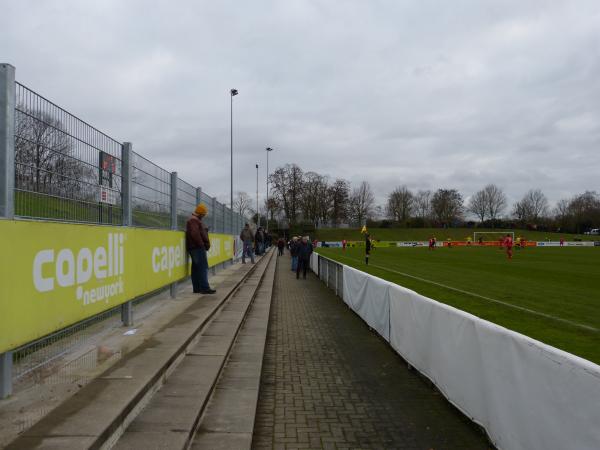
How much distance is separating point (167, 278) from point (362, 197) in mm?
100186

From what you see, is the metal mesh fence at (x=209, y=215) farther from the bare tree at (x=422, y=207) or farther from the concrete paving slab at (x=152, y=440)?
the bare tree at (x=422, y=207)

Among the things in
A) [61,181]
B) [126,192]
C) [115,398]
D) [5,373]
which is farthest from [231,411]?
[126,192]

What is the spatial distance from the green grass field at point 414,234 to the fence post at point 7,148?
87161 millimetres

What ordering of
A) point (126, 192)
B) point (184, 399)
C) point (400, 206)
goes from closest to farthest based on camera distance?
point (184, 399) < point (126, 192) < point (400, 206)

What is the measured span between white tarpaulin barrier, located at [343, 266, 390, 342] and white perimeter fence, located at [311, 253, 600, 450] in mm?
1244

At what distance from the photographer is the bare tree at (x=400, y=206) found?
114 m

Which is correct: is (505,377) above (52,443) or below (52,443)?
above

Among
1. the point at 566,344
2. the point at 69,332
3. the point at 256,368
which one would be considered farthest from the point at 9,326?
the point at 566,344

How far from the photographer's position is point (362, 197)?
10712cm

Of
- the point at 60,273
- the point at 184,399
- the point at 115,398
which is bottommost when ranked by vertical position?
the point at 184,399

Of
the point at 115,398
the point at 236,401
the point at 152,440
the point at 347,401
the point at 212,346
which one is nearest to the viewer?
the point at 152,440

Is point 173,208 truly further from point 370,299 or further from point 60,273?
point 60,273

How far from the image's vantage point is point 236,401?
471 cm

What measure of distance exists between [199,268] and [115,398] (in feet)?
21.6
